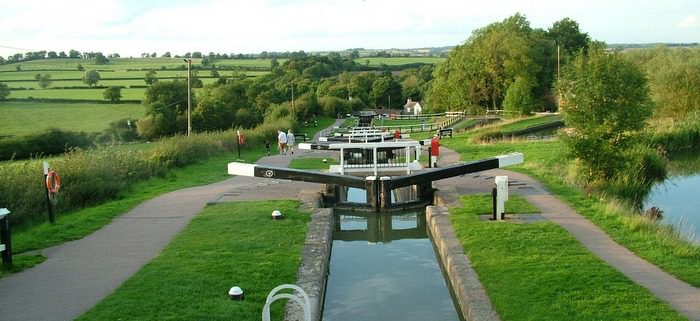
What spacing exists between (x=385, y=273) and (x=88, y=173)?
846cm

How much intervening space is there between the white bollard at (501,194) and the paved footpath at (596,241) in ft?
2.76

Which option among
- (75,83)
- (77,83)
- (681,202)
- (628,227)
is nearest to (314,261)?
(628,227)

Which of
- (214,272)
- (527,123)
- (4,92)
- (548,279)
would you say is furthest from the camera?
(527,123)

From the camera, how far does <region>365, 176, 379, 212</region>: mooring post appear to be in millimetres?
13789

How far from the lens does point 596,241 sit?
9594 millimetres

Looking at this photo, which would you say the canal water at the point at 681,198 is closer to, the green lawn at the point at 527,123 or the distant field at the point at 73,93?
the green lawn at the point at 527,123

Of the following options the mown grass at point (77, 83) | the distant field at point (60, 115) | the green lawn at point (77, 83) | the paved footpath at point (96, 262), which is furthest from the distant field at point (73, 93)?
the paved footpath at point (96, 262)

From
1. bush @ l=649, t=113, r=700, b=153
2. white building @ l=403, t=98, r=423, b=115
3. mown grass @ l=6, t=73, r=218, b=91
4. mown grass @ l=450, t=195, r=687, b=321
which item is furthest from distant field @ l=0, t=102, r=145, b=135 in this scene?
white building @ l=403, t=98, r=423, b=115

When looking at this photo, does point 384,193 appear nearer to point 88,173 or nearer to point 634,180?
point 634,180

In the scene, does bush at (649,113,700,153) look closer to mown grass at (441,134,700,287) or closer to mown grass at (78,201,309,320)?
mown grass at (441,134,700,287)

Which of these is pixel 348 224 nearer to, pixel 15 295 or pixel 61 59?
pixel 15 295

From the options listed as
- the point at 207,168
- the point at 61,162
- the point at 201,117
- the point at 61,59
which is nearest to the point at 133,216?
the point at 61,162

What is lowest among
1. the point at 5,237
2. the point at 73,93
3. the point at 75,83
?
the point at 5,237

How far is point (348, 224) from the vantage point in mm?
13586
